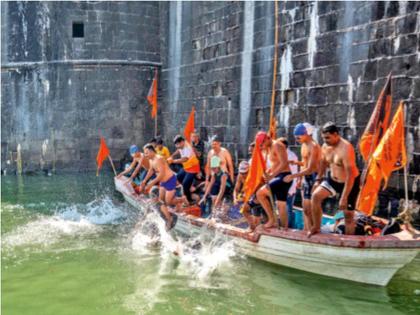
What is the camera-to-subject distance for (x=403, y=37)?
7.68 meters

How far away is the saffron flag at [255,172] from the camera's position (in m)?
6.52

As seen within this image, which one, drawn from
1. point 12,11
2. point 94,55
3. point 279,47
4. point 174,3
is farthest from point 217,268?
point 12,11

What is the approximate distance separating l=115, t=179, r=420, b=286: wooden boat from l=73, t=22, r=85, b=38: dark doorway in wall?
1269cm

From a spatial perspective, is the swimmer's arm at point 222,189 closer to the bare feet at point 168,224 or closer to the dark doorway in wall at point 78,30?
the bare feet at point 168,224

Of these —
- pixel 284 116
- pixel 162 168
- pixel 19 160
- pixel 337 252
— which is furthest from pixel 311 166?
pixel 19 160

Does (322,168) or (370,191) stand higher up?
(322,168)

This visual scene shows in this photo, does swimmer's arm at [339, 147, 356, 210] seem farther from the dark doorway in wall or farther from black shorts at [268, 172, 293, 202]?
the dark doorway in wall

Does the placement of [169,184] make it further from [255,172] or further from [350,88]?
[350,88]

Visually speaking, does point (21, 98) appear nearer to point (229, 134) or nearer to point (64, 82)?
point (64, 82)

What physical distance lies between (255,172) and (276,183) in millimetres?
330

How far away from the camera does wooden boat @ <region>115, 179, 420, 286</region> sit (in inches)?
211

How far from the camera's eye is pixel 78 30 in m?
17.2

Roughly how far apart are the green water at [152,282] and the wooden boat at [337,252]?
12 centimetres

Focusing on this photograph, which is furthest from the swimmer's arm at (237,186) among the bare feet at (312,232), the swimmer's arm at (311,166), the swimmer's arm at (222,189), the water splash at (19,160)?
the water splash at (19,160)
